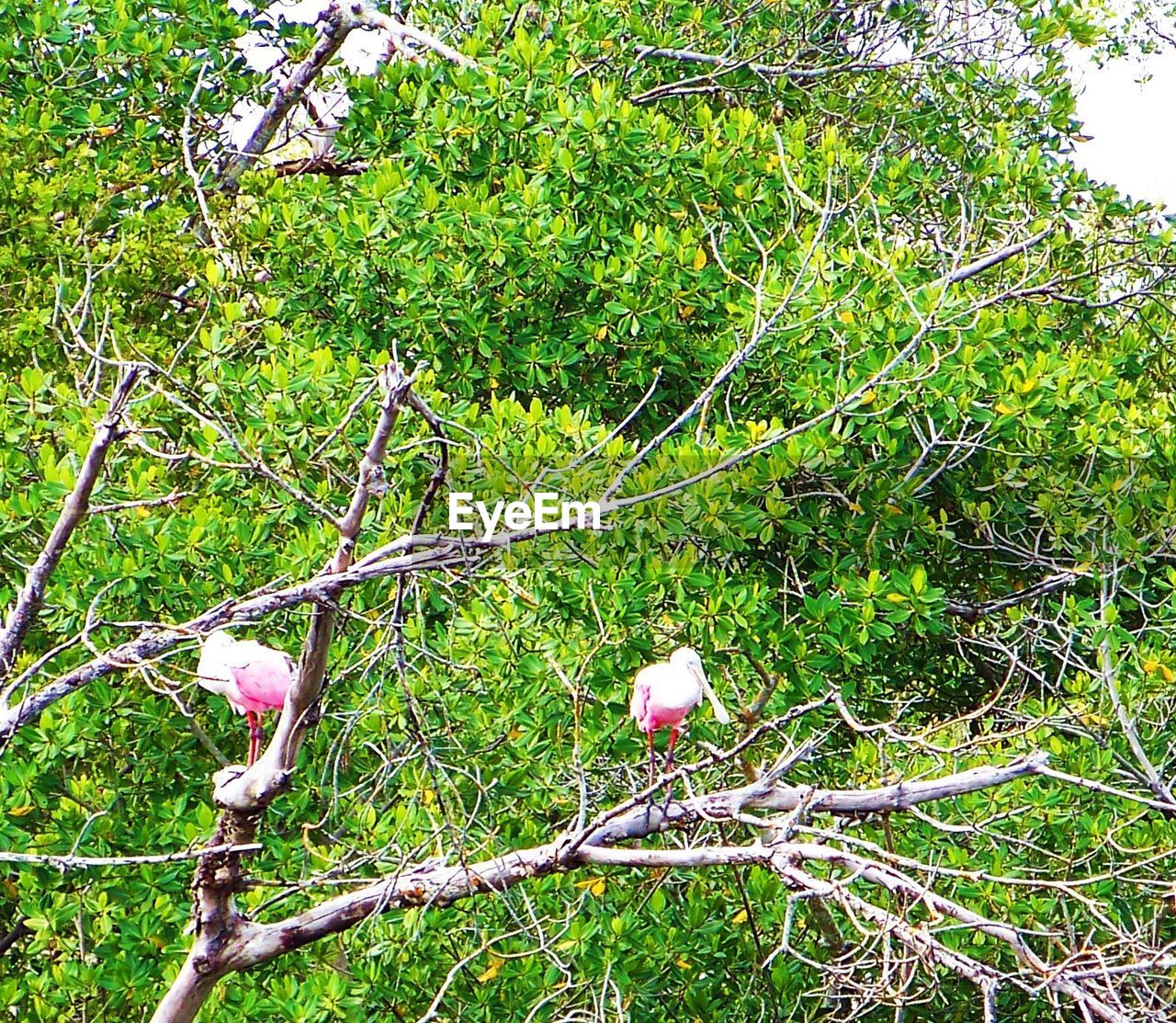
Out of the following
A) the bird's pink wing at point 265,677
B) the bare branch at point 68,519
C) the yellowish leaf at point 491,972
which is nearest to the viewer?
the bare branch at point 68,519

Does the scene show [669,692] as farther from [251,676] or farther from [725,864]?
[251,676]

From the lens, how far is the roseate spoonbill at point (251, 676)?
379cm

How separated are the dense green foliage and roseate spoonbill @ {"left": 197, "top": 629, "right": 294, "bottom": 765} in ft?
2.07

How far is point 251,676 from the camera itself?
3.79m

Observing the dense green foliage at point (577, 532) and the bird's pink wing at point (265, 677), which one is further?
the dense green foliage at point (577, 532)

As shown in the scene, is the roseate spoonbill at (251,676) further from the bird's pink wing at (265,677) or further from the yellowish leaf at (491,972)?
the yellowish leaf at (491,972)

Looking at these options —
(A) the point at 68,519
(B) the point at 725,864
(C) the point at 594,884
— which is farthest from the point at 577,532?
(A) the point at 68,519

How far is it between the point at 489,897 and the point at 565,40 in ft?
10.9

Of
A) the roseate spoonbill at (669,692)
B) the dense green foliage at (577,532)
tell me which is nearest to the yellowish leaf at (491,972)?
the dense green foliage at (577,532)

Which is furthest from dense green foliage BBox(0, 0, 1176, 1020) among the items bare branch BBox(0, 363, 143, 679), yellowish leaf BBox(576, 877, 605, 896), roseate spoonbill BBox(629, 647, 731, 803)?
bare branch BBox(0, 363, 143, 679)

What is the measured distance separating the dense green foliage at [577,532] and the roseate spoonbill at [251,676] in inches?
24.8

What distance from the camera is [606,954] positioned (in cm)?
503

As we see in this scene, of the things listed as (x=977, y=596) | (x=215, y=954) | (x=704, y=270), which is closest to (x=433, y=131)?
(x=704, y=270)

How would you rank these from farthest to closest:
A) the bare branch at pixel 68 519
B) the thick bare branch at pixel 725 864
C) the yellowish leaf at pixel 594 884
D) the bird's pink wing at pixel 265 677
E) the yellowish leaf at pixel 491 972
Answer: the yellowish leaf at pixel 594 884 → the yellowish leaf at pixel 491 972 → the bird's pink wing at pixel 265 677 → the bare branch at pixel 68 519 → the thick bare branch at pixel 725 864
